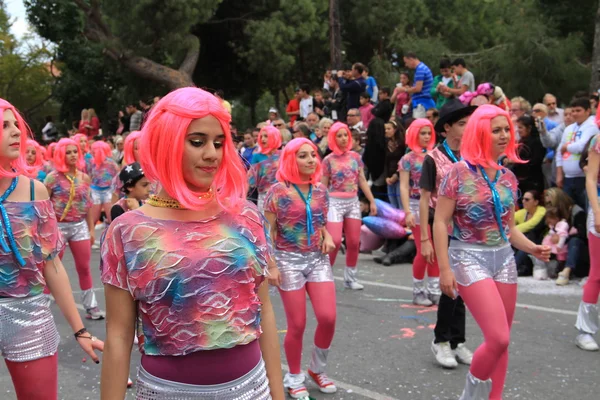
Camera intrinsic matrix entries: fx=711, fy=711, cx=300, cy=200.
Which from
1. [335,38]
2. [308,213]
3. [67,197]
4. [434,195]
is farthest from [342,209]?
[335,38]

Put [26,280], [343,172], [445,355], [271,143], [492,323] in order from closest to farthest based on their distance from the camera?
[26,280], [492,323], [445,355], [343,172], [271,143]

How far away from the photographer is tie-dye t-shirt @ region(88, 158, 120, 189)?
12156 mm

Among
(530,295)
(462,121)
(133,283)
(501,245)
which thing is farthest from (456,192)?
(530,295)

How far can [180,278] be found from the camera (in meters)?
2.35

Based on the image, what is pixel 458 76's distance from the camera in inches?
494

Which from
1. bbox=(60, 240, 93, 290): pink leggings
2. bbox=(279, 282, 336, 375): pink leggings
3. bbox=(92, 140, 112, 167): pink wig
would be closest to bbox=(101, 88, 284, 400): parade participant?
bbox=(279, 282, 336, 375): pink leggings

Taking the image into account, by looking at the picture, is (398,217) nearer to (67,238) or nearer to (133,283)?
(67,238)

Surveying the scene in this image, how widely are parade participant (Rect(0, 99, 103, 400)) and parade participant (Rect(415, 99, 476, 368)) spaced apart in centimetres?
308

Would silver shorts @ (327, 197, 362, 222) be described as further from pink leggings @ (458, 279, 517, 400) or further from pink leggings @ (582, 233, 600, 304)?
pink leggings @ (458, 279, 517, 400)

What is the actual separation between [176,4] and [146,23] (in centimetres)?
119

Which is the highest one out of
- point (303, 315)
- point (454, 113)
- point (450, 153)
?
point (454, 113)

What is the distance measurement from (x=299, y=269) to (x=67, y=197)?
3653 mm

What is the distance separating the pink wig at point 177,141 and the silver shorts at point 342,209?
6.50 m

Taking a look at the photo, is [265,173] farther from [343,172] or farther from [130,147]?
[130,147]
